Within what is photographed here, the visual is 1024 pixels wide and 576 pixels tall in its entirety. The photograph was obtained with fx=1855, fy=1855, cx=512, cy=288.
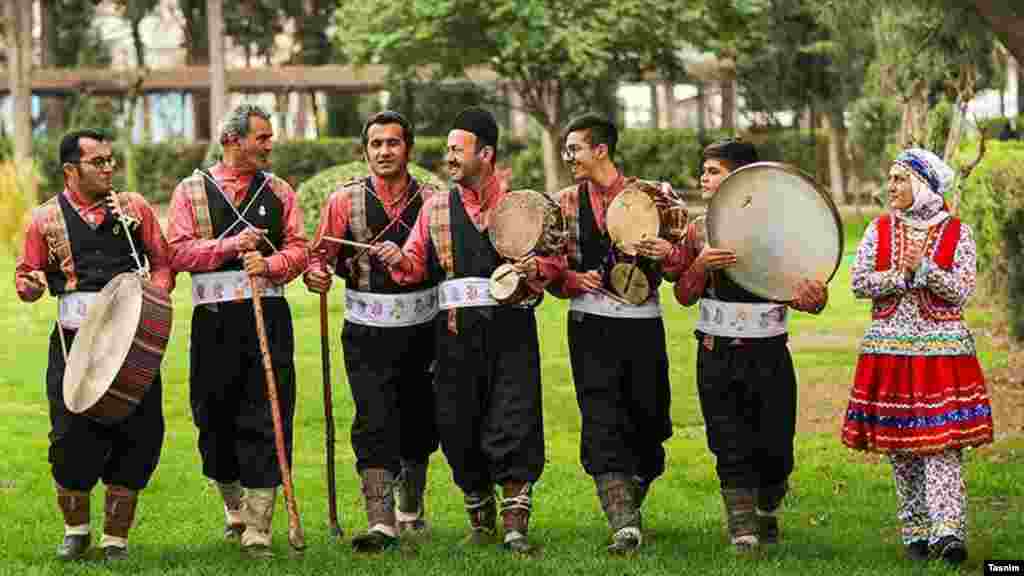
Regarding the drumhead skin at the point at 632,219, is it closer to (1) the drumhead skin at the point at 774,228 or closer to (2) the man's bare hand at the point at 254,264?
(1) the drumhead skin at the point at 774,228

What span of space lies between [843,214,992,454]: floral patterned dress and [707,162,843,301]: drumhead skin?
0.75 feet

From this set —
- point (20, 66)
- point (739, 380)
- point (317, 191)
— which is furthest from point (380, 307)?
point (20, 66)

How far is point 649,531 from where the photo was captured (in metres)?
8.95

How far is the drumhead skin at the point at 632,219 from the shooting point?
8023 mm

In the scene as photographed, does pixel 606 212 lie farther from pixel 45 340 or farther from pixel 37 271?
pixel 45 340

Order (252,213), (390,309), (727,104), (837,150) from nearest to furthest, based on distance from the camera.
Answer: (252,213), (390,309), (837,150), (727,104)

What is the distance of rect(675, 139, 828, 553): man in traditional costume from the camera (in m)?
8.17


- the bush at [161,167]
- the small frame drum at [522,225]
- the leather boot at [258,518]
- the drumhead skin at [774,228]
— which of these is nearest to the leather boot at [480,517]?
the leather boot at [258,518]

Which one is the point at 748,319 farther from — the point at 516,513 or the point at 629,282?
the point at 516,513

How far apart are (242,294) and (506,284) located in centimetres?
118

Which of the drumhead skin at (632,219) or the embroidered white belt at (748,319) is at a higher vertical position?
the drumhead skin at (632,219)

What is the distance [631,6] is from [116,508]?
2364 cm

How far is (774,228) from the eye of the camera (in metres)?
8.00

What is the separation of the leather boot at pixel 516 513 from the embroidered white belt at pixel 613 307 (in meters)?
0.83
